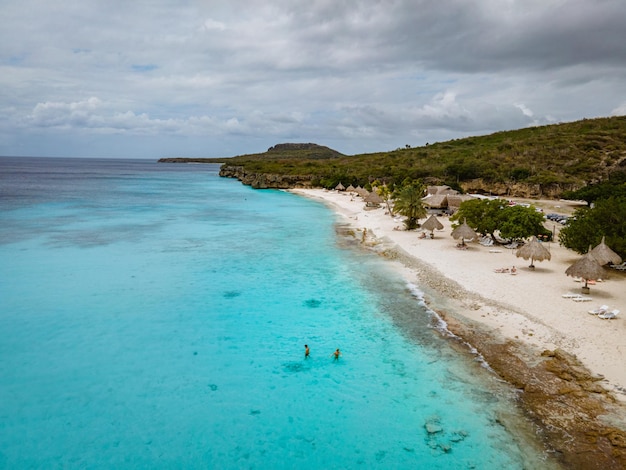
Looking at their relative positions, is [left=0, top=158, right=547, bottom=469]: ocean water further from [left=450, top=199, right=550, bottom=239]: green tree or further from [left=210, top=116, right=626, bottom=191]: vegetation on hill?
[left=210, top=116, right=626, bottom=191]: vegetation on hill

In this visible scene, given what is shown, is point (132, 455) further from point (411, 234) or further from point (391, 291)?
point (411, 234)

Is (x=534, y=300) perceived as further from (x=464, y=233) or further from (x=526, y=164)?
(x=526, y=164)

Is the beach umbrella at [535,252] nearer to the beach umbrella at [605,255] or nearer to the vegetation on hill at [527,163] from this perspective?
the beach umbrella at [605,255]

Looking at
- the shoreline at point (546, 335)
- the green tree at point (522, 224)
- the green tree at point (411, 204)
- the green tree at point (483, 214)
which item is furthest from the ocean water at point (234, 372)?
the green tree at point (522, 224)

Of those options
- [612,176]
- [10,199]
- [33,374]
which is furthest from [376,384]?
[10,199]

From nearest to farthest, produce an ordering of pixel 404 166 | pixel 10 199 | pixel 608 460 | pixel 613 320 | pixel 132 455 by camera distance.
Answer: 1. pixel 608 460
2. pixel 132 455
3. pixel 613 320
4. pixel 10 199
5. pixel 404 166
